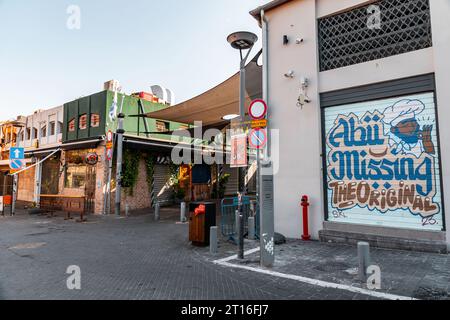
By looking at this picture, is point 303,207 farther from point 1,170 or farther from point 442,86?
point 1,170

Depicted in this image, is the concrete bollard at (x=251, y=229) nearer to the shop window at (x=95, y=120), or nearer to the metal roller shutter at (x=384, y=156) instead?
the metal roller shutter at (x=384, y=156)

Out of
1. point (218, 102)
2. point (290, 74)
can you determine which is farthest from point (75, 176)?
point (290, 74)

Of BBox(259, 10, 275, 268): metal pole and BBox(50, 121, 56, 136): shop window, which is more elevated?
BBox(50, 121, 56, 136): shop window

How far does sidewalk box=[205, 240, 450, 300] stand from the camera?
14.5 feet

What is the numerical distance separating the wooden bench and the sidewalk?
8.25 m

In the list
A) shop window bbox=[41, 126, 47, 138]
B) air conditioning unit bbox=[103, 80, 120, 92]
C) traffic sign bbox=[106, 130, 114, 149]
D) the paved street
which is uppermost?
air conditioning unit bbox=[103, 80, 120, 92]

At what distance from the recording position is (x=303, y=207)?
26.3 ft

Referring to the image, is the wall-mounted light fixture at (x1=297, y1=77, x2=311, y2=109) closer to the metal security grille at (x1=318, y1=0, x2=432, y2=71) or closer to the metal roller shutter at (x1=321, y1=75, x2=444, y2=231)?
the metal roller shutter at (x1=321, y1=75, x2=444, y2=231)

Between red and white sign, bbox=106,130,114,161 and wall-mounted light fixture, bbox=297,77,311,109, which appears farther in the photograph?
red and white sign, bbox=106,130,114,161

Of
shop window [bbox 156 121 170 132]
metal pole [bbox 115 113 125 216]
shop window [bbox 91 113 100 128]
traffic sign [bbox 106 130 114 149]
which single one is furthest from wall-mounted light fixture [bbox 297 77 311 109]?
shop window [bbox 91 113 100 128]

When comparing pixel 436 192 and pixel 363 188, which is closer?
pixel 436 192
